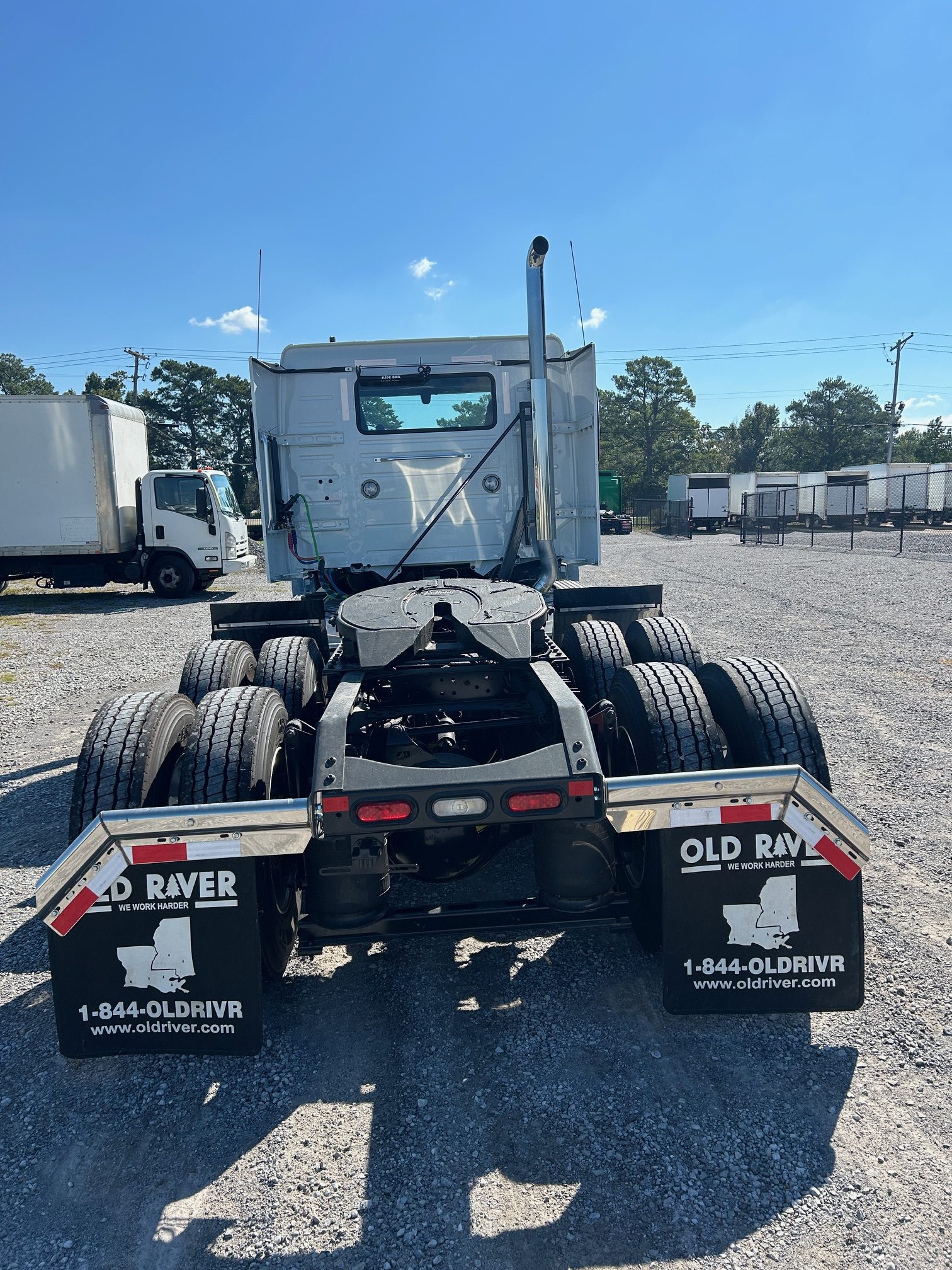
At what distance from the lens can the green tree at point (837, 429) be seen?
7731 centimetres

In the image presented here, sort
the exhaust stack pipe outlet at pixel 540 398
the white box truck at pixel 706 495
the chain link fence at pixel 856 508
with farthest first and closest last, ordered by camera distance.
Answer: the white box truck at pixel 706 495 < the chain link fence at pixel 856 508 < the exhaust stack pipe outlet at pixel 540 398

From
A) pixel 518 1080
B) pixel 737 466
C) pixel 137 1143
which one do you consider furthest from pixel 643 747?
pixel 737 466

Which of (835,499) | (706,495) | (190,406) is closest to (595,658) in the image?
(706,495)

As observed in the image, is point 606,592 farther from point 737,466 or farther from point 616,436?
point 737,466

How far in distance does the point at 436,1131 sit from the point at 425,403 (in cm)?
482

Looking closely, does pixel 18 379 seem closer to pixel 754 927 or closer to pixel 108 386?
pixel 108 386

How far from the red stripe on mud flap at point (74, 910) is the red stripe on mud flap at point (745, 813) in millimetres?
2006

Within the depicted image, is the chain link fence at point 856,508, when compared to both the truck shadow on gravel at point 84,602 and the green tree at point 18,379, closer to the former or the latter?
the truck shadow on gravel at point 84,602

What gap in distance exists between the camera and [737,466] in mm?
85875

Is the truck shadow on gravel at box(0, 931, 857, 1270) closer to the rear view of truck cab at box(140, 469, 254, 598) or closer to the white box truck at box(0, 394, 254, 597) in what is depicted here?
the white box truck at box(0, 394, 254, 597)

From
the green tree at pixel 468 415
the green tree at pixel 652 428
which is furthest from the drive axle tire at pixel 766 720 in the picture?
the green tree at pixel 652 428

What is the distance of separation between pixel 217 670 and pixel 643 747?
261cm

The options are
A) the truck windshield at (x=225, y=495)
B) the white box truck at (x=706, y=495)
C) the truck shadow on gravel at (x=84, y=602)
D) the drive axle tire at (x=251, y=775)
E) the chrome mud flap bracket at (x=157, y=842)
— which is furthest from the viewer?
the white box truck at (x=706, y=495)

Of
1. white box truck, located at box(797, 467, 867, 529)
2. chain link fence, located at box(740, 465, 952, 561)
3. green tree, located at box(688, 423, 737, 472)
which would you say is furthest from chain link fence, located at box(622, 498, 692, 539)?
green tree, located at box(688, 423, 737, 472)
